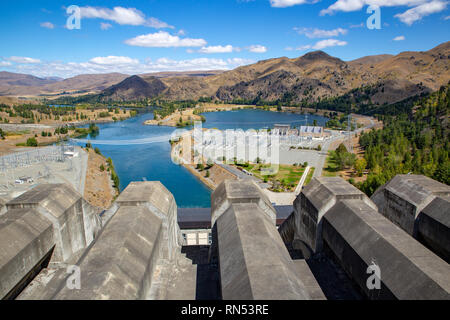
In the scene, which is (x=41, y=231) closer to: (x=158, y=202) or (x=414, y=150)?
(x=158, y=202)

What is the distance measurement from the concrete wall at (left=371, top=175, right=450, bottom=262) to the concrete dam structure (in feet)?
0.17

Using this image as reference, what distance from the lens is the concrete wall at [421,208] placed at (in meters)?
12.6

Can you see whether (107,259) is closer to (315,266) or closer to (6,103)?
(315,266)

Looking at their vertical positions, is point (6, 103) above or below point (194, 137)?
above

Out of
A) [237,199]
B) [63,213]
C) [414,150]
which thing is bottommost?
[414,150]

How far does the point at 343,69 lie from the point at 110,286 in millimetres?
216768

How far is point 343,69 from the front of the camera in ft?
646

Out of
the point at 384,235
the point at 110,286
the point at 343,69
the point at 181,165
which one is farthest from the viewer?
the point at 343,69

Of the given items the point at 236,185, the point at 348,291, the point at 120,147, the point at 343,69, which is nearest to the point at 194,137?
the point at 120,147

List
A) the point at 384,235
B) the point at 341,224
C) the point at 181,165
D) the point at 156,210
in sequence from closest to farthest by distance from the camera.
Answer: the point at 384,235 < the point at 341,224 < the point at 156,210 < the point at 181,165

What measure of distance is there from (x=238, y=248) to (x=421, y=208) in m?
9.66

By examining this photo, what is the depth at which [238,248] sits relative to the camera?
1024 cm
